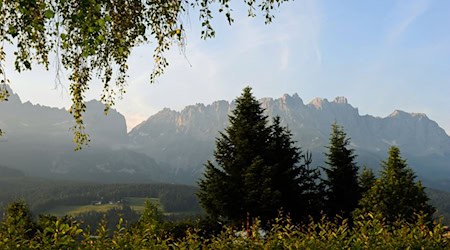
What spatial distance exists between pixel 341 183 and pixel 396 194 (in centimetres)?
916

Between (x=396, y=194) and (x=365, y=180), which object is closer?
(x=396, y=194)

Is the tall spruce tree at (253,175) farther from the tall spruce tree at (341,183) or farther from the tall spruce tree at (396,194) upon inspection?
the tall spruce tree at (396,194)

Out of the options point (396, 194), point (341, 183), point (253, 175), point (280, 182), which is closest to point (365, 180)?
point (341, 183)

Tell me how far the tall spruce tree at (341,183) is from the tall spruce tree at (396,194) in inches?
288

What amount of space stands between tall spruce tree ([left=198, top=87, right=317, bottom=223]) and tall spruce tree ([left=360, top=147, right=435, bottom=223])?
22.7 ft

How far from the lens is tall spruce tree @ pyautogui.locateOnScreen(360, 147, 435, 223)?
34000 millimetres

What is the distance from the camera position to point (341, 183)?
4331cm

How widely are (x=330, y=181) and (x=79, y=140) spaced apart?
38895mm

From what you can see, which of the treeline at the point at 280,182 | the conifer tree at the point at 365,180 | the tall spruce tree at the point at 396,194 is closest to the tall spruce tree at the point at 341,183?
the treeline at the point at 280,182

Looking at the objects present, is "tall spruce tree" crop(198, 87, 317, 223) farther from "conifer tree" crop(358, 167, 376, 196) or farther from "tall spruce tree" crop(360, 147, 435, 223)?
"tall spruce tree" crop(360, 147, 435, 223)

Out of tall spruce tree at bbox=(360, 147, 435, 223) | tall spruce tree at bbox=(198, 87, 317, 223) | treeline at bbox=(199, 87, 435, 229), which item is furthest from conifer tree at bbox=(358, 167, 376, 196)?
tall spruce tree at bbox=(360, 147, 435, 223)

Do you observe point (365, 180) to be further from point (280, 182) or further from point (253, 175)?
point (253, 175)

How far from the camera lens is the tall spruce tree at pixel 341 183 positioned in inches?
1682

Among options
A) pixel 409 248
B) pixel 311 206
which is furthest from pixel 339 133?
pixel 409 248
